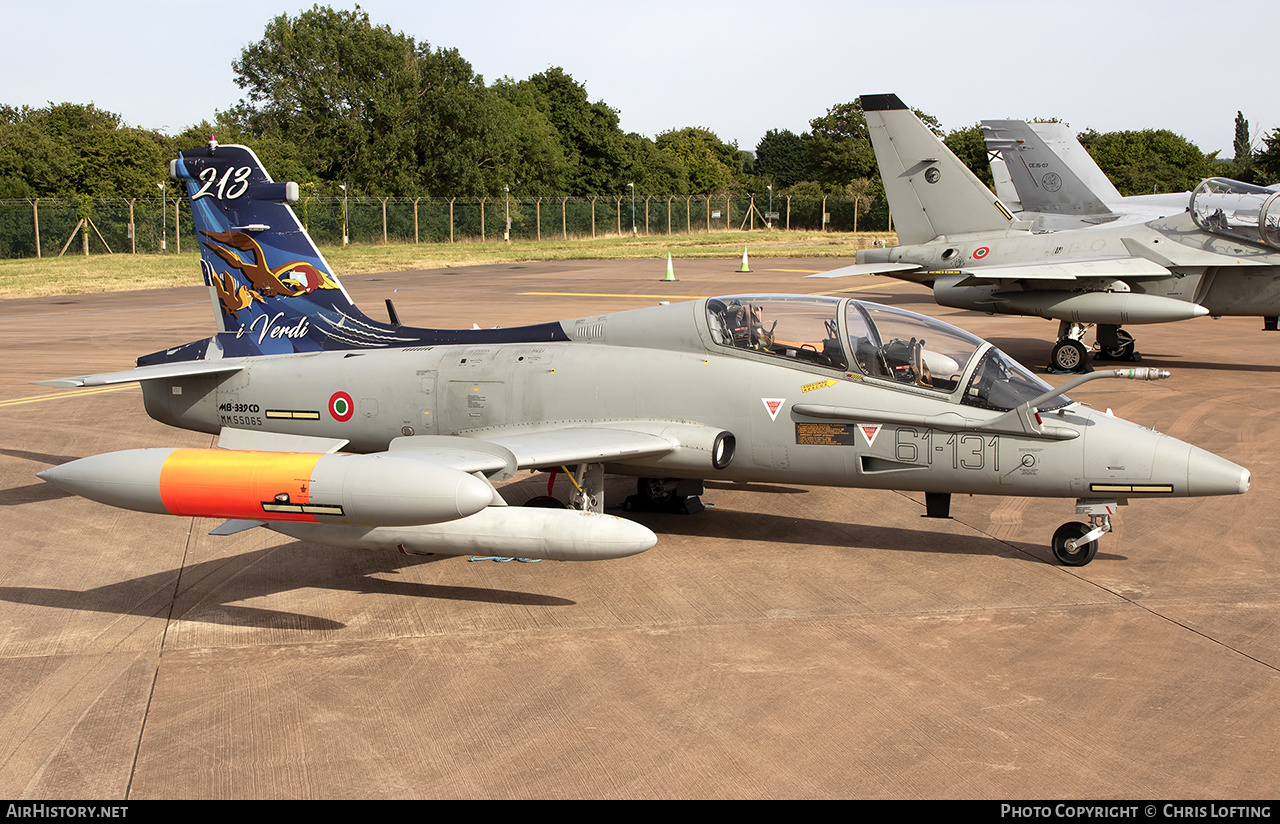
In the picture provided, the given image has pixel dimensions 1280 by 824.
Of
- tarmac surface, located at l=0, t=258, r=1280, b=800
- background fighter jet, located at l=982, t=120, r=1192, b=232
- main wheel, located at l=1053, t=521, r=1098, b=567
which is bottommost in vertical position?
tarmac surface, located at l=0, t=258, r=1280, b=800

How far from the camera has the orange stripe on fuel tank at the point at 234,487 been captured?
6.96m

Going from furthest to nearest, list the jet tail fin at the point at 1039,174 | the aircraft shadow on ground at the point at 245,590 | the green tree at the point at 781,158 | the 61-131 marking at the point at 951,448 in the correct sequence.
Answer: the green tree at the point at 781,158 < the jet tail fin at the point at 1039,174 < the 61-131 marking at the point at 951,448 < the aircraft shadow on ground at the point at 245,590

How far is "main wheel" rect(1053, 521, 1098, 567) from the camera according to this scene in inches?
331

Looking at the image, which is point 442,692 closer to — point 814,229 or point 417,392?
point 417,392

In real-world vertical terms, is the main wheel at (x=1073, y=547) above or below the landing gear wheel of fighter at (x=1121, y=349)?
below

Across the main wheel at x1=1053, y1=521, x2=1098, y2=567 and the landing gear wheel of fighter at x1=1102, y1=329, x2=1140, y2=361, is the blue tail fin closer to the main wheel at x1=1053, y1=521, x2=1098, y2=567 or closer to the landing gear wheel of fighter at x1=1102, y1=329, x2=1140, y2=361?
the main wheel at x1=1053, y1=521, x2=1098, y2=567

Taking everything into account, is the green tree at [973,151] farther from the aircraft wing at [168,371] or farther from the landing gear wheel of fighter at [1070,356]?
the aircraft wing at [168,371]

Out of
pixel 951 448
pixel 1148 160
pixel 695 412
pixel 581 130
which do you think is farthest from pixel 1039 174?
pixel 581 130

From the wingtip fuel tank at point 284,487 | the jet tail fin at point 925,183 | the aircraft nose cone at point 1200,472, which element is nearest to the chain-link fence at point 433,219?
the jet tail fin at point 925,183

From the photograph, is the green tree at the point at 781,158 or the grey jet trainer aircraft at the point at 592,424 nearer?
the grey jet trainer aircraft at the point at 592,424

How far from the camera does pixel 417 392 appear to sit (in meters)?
9.68

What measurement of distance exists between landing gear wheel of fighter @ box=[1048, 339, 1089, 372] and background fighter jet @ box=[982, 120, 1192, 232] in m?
8.62

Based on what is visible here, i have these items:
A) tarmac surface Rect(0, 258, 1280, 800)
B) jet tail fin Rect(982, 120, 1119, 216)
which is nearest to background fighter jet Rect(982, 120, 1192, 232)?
jet tail fin Rect(982, 120, 1119, 216)

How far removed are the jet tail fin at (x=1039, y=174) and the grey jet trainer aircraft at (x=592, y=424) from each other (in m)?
20.3
